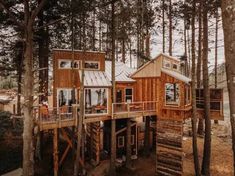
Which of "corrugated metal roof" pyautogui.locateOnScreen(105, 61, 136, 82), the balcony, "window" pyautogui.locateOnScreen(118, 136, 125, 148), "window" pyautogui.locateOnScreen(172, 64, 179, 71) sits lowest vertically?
"window" pyautogui.locateOnScreen(118, 136, 125, 148)

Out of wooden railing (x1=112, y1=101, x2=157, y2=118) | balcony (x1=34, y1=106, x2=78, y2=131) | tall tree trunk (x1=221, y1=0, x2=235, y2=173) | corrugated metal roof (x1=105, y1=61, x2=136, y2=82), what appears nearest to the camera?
tall tree trunk (x1=221, y1=0, x2=235, y2=173)

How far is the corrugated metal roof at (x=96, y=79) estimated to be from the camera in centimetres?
1665

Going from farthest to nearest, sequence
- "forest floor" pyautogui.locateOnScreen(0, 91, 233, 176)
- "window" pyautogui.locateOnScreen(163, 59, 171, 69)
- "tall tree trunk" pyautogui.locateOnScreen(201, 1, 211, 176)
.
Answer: "window" pyautogui.locateOnScreen(163, 59, 171, 69) → "forest floor" pyautogui.locateOnScreen(0, 91, 233, 176) → "tall tree trunk" pyautogui.locateOnScreen(201, 1, 211, 176)

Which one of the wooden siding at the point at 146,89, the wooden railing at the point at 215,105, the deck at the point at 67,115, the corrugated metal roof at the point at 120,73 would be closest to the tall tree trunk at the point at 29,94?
the deck at the point at 67,115

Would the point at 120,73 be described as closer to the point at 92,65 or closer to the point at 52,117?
the point at 92,65

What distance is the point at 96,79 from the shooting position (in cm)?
1753

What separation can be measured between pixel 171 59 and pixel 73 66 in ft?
26.0

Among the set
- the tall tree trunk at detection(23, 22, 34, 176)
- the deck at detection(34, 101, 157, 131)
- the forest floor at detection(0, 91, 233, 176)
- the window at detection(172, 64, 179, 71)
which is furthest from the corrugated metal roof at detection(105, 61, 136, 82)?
the tall tree trunk at detection(23, 22, 34, 176)

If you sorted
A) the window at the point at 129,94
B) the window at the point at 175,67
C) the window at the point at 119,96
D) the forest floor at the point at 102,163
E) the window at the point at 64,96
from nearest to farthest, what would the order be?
the forest floor at the point at 102,163 < the window at the point at 64,96 < the window at the point at 119,96 < the window at the point at 129,94 < the window at the point at 175,67

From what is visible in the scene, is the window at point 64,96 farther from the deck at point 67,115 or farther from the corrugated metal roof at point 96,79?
the corrugated metal roof at point 96,79

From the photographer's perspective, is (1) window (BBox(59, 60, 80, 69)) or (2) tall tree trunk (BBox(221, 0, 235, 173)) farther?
(1) window (BBox(59, 60, 80, 69))

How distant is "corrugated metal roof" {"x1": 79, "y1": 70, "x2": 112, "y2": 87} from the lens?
16.7 m

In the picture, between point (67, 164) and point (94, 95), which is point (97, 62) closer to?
point (94, 95)

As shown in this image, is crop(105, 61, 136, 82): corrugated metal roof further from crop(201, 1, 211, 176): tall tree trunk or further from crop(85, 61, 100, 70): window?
crop(201, 1, 211, 176): tall tree trunk
